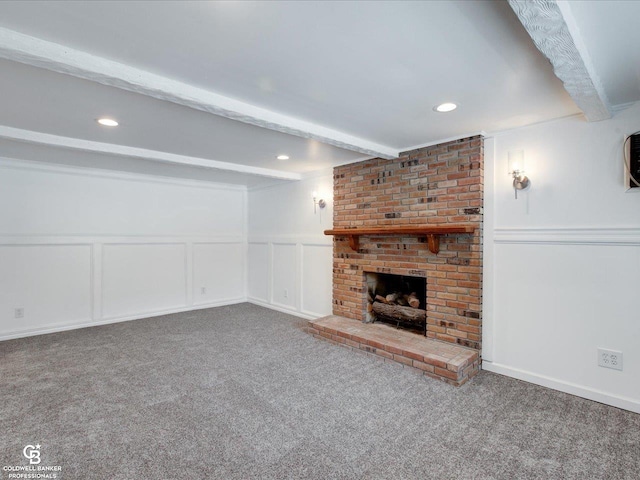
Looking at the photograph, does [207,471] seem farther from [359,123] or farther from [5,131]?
[5,131]

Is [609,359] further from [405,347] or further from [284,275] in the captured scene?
[284,275]

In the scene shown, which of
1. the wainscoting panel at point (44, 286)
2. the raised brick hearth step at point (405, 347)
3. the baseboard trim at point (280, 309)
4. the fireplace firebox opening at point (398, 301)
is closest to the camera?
the raised brick hearth step at point (405, 347)

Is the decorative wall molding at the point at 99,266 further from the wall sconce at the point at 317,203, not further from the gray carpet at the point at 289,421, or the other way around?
the wall sconce at the point at 317,203

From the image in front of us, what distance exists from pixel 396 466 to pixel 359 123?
97.8 inches

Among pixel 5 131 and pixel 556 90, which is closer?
pixel 556 90

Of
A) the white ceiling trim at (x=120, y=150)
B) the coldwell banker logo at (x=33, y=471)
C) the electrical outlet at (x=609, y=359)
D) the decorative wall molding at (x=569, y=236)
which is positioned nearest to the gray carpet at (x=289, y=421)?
the coldwell banker logo at (x=33, y=471)

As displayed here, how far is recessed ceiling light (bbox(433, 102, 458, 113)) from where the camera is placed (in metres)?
2.49

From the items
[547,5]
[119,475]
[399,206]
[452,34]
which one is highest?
[452,34]

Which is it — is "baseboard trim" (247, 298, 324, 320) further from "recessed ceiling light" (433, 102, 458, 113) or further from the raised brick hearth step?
"recessed ceiling light" (433, 102, 458, 113)

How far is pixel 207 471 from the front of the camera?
1814mm

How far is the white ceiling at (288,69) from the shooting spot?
1.50 metres

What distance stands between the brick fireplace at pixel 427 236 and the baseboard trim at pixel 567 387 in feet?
0.79

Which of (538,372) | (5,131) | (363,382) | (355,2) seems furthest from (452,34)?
(5,131)

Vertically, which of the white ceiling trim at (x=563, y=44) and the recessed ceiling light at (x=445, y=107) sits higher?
the recessed ceiling light at (x=445, y=107)
